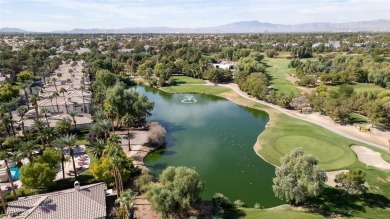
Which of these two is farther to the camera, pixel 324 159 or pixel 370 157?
pixel 370 157

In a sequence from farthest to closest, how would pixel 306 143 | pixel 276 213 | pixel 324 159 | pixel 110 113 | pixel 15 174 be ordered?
pixel 110 113, pixel 306 143, pixel 324 159, pixel 15 174, pixel 276 213

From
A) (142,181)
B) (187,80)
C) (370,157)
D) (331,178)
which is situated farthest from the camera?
(187,80)

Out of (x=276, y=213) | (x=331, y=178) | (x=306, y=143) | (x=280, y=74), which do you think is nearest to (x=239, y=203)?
(x=276, y=213)

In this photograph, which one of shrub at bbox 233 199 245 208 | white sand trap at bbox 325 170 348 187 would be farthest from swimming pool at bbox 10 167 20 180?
white sand trap at bbox 325 170 348 187

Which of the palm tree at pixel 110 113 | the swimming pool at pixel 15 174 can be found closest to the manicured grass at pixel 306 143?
the palm tree at pixel 110 113

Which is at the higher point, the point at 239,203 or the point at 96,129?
the point at 96,129

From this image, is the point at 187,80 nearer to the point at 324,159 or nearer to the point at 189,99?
the point at 189,99
